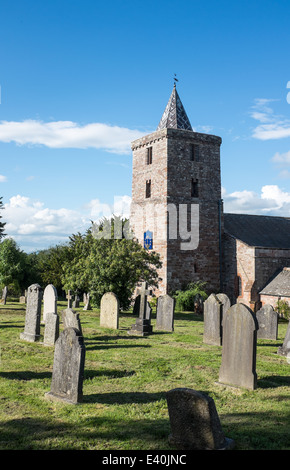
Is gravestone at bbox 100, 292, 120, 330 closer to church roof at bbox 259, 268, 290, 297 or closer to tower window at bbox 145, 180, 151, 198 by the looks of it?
church roof at bbox 259, 268, 290, 297

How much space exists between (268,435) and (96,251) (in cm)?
1739

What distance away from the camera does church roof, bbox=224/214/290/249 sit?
31188 millimetres

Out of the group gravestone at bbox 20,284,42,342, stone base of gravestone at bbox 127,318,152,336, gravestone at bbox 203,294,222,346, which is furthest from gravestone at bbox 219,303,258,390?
stone base of gravestone at bbox 127,318,152,336

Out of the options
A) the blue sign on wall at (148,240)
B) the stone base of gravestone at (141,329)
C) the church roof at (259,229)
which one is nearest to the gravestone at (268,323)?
the stone base of gravestone at (141,329)

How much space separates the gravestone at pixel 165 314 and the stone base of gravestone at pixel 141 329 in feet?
4.15

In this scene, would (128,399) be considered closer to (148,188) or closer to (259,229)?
(148,188)

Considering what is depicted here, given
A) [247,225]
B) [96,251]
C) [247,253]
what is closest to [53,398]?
[96,251]

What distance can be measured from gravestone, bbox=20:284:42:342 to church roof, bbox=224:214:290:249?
66.4ft

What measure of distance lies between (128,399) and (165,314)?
29.3 ft

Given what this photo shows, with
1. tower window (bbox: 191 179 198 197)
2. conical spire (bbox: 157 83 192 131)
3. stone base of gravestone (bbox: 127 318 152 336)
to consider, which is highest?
conical spire (bbox: 157 83 192 131)

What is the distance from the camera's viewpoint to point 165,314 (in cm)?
1584

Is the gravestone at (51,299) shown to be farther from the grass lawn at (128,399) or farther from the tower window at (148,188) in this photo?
the tower window at (148,188)

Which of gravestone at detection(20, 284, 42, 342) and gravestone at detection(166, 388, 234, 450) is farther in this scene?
gravestone at detection(20, 284, 42, 342)
